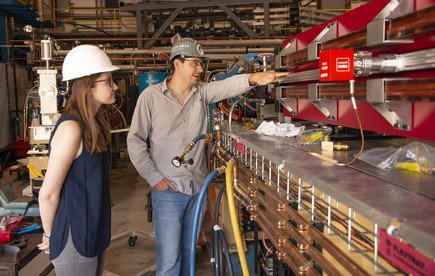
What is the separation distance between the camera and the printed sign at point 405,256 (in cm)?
56

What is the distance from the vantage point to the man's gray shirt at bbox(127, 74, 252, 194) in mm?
2109

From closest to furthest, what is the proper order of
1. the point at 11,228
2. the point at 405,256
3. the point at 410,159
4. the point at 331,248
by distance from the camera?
1. the point at 405,256
2. the point at 331,248
3. the point at 410,159
4. the point at 11,228

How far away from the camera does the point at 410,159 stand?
99cm

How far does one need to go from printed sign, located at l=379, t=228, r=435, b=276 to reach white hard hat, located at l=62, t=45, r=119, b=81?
124 centimetres

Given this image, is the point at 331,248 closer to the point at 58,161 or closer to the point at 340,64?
the point at 340,64

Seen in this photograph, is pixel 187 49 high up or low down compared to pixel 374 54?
up

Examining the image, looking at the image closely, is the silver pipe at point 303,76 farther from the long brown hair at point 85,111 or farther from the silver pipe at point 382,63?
the long brown hair at point 85,111

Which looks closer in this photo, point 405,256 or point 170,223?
point 405,256

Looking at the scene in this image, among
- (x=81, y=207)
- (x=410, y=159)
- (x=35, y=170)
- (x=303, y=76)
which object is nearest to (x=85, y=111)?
(x=81, y=207)

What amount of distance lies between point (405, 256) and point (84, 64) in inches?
52.1

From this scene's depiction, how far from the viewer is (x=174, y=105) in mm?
2182

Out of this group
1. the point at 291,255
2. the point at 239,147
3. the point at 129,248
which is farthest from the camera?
the point at 129,248

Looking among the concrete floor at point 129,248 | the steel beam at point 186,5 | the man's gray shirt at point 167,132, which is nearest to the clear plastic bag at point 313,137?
the man's gray shirt at point 167,132

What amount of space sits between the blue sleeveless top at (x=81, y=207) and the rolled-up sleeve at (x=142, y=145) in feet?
1.82
